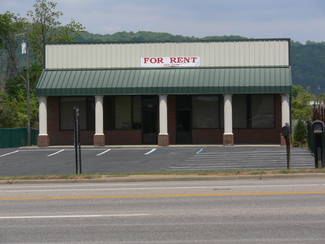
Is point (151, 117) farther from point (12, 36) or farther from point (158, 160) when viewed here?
point (12, 36)

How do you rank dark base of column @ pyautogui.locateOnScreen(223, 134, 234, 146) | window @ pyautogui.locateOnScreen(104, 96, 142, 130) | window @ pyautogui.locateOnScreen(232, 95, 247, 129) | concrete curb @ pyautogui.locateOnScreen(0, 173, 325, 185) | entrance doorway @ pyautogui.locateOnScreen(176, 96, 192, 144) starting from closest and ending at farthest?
concrete curb @ pyautogui.locateOnScreen(0, 173, 325, 185) → dark base of column @ pyautogui.locateOnScreen(223, 134, 234, 146) → window @ pyautogui.locateOnScreen(232, 95, 247, 129) → entrance doorway @ pyautogui.locateOnScreen(176, 96, 192, 144) → window @ pyautogui.locateOnScreen(104, 96, 142, 130)

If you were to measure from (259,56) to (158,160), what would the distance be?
532 inches

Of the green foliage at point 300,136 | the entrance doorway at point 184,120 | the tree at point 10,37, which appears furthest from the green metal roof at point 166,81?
the tree at point 10,37

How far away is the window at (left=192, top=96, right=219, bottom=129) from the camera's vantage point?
138 ft

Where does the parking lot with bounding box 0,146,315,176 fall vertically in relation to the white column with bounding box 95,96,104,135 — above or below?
below

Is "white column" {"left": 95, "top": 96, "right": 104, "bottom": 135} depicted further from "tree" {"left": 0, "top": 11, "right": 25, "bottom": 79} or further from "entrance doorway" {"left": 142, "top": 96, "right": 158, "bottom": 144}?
"tree" {"left": 0, "top": 11, "right": 25, "bottom": 79}

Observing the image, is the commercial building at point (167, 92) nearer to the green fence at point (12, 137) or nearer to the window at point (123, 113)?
the window at point (123, 113)

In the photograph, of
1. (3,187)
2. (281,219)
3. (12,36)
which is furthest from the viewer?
(12,36)

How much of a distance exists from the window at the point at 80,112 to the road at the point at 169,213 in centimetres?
2476

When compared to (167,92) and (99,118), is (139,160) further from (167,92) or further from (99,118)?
(99,118)

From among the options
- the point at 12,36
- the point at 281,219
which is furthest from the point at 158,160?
the point at 12,36

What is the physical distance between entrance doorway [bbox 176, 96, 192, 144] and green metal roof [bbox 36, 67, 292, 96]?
2.26 m

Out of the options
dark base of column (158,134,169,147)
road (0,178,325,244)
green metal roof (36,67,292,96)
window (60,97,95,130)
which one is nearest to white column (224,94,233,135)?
green metal roof (36,67,292,96)

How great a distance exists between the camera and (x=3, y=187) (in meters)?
19.5
